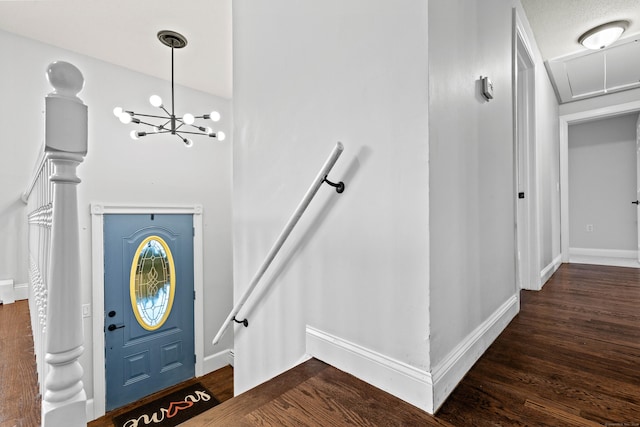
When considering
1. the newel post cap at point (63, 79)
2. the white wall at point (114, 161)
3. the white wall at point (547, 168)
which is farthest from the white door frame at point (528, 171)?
the white wall at point (114, 161)

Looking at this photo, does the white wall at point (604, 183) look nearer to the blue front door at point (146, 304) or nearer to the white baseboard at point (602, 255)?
the white baseboard at point (602, 255)

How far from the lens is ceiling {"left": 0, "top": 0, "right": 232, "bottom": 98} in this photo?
2.70m

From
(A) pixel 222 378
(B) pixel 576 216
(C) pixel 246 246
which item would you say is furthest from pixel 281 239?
(B) pixel 576 216

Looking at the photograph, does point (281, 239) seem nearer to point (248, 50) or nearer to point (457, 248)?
point (457, 248)

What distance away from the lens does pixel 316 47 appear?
1495 millimetres

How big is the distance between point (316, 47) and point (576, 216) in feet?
18.3

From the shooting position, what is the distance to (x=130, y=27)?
2967 millimetres

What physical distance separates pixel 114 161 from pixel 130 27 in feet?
4.70

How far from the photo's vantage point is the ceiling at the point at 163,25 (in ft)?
8.13

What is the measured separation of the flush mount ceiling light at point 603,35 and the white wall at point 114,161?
4250 mm

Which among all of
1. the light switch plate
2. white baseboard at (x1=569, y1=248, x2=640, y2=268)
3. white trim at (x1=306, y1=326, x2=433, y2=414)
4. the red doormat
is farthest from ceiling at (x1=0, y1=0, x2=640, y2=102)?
the red doormat

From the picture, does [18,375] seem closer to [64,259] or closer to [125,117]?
[64,259]

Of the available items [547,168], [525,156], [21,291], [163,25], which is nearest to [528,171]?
[525,156]

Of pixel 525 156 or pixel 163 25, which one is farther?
pixel 163 25
